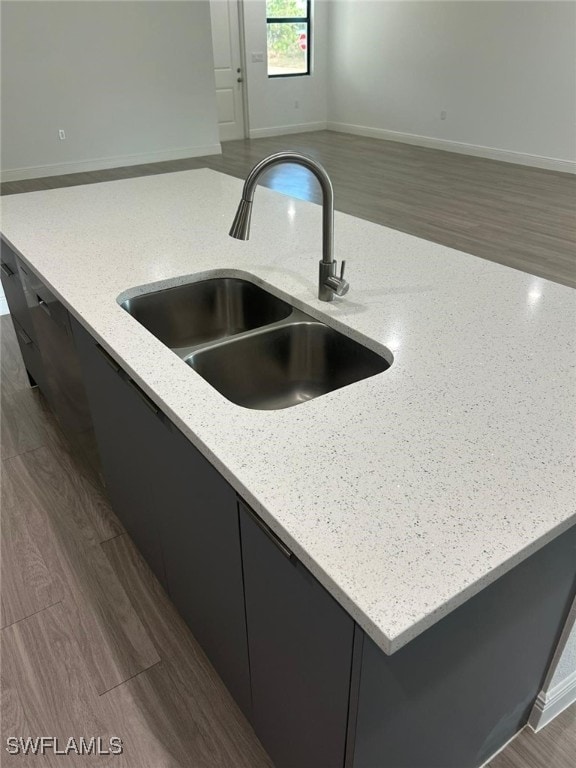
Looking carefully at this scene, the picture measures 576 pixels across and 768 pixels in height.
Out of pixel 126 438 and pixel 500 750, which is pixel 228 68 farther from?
pixel 500 750

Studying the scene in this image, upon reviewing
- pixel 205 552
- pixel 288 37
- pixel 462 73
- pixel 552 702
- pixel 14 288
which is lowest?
pixel 552 702

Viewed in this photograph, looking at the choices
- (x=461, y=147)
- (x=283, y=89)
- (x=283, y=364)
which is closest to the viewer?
(x=283, y=364)

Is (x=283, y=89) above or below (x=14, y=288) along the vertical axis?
above

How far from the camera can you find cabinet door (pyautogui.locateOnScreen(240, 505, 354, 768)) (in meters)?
0.84

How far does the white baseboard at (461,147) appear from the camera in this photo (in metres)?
6.52

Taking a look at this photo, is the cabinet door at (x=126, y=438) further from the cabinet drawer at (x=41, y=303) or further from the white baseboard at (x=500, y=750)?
the white baseboard at (x=500, y=750)

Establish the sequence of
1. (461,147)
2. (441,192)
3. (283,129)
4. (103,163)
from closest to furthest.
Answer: (441,192) → (103,163) → (461,147) → (283,129)

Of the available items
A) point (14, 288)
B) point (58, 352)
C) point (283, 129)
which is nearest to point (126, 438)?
point (58, 352)

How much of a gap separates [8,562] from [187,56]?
6.86 meters

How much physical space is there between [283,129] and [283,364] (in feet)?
27.9

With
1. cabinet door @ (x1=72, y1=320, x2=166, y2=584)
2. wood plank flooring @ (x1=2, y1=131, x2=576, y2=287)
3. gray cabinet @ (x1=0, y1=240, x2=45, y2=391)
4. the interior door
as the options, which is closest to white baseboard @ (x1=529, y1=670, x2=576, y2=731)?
cabinet door @ (x1=72, y1=320, x2=166, y2=584)

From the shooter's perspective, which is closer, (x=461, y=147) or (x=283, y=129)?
(x=461, y=147)

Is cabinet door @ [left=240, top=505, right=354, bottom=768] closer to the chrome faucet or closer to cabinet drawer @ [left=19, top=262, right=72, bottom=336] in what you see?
the chrome faucet

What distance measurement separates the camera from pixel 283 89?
8828 millimetres
